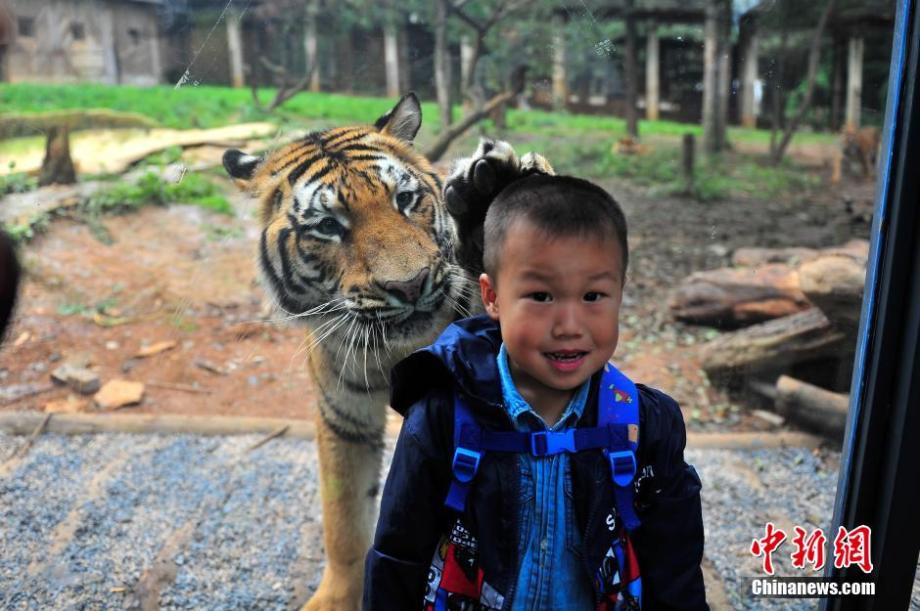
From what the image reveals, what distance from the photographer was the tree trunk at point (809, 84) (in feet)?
10.0

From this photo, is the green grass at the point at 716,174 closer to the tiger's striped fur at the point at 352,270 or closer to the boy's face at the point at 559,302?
the tiger's striped fur at the point at 352,270

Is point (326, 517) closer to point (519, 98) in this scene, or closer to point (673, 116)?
point (519, 98)

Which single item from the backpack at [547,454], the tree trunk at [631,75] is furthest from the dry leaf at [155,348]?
the tree trunk at [631,75]

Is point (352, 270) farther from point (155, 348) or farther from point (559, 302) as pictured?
point (155, 348)

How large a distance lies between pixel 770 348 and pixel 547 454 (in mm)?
2397

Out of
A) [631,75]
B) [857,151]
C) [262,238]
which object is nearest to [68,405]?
[262,238]

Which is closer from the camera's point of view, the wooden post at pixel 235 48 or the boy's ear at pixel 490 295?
the boy's ear at pixel 490 295

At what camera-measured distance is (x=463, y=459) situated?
1.30 metres

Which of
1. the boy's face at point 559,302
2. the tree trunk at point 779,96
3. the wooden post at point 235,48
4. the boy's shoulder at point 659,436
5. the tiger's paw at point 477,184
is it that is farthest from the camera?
the tree trunk at point 779,96

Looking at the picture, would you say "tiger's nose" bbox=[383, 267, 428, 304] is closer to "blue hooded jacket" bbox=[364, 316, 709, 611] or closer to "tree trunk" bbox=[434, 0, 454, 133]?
"blue hooded jacket" bbox=[364, 316, 709, 611]

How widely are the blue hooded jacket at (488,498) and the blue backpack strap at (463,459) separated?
27 millimetres

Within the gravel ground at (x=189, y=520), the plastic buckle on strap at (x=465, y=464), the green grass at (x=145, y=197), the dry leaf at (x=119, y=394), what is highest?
the green grass at (x=145, y=197)

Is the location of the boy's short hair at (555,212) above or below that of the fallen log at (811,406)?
above

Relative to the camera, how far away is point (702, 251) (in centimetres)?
351
